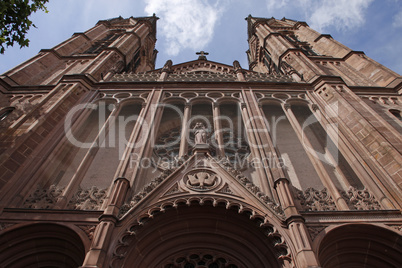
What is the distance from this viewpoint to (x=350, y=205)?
754 cm

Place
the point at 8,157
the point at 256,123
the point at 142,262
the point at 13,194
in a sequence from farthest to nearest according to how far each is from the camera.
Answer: the point at 256,123, the point at 8,157, the point at 13,194, the point at 142,262

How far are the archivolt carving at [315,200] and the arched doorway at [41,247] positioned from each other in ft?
17.2

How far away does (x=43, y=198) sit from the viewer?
7547 millimetres

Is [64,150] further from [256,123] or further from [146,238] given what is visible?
[256,123]

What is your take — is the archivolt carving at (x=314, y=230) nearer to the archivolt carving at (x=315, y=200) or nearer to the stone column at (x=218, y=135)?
the archivolt carving at (x=315, y=200)

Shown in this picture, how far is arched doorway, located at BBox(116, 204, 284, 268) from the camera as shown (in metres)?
6.55

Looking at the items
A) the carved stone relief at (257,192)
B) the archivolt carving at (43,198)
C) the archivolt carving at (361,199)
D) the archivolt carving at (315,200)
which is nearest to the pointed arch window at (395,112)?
the archivolt carving at (361,199)

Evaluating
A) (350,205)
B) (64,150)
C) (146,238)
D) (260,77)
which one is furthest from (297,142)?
(64,150)

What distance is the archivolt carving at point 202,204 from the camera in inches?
232

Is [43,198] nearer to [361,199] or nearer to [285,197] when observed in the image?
[285,197]

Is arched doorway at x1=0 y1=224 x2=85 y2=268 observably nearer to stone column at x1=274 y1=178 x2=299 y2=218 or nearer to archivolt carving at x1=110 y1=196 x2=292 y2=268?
archivolt carving at x1=110 y1=196 x2=292 y2=268

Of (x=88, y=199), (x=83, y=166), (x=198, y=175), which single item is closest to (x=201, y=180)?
(x=198, y=175)

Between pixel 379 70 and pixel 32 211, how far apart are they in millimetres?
16306

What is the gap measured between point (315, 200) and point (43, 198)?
675 cm
